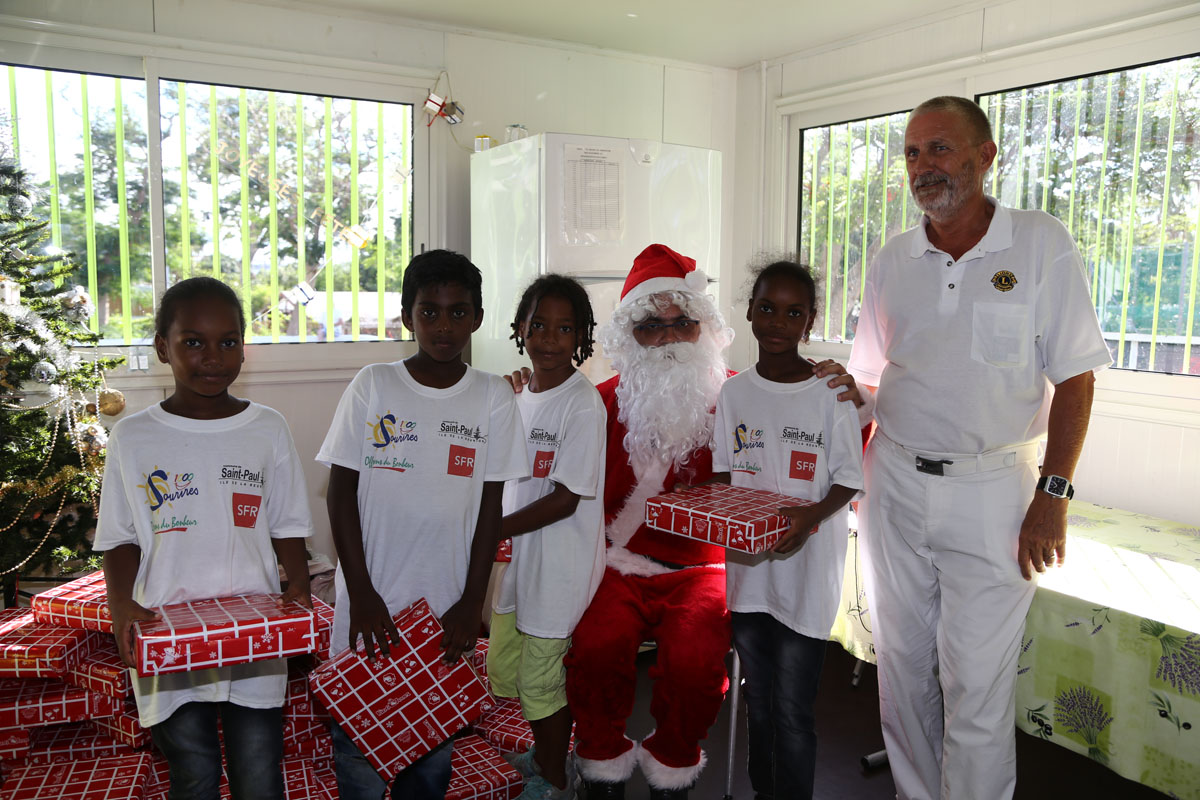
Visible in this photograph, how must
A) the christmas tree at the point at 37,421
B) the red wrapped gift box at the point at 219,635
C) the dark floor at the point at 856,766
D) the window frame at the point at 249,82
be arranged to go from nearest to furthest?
the red wrapped gift box at the point at 219,635 < the dark floor at the point at 856,766 < the christmas tree at the point at 37,421 < the window frame at the point at 249,82

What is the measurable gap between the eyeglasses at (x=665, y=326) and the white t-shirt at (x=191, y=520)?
4.04ft

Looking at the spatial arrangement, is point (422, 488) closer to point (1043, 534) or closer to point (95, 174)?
point (1043, 534)

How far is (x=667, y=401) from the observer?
2445 mm

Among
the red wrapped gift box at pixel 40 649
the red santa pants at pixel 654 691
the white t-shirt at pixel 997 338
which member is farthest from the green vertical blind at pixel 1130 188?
the red wrapped gift box at pixel 40 649

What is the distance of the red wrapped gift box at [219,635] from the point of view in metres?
1.41

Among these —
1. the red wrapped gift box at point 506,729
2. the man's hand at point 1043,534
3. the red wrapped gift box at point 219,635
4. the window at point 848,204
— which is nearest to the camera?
the red wrapped gift box at point 219,635

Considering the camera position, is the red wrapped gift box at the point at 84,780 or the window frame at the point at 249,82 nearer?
the red wrapped gift box at the point at 84,780

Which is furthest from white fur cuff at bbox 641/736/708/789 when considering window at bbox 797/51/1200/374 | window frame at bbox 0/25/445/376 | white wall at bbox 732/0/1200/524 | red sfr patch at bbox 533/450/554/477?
window frame at bbox 0/25/445/376

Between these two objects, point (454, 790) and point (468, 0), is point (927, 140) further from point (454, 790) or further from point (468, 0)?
point (468, 0)

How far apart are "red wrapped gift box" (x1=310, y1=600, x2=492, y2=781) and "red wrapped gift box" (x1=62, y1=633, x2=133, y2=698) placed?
0.94 m

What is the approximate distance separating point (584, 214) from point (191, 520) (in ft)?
7.38

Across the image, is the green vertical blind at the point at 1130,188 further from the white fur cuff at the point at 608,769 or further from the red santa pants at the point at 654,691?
the white fur cuff at the point at 608,769

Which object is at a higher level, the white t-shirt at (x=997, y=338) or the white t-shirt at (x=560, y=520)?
the white t-shirt at (x=997, y=338)

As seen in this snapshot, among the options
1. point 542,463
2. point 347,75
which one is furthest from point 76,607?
point 347,75
